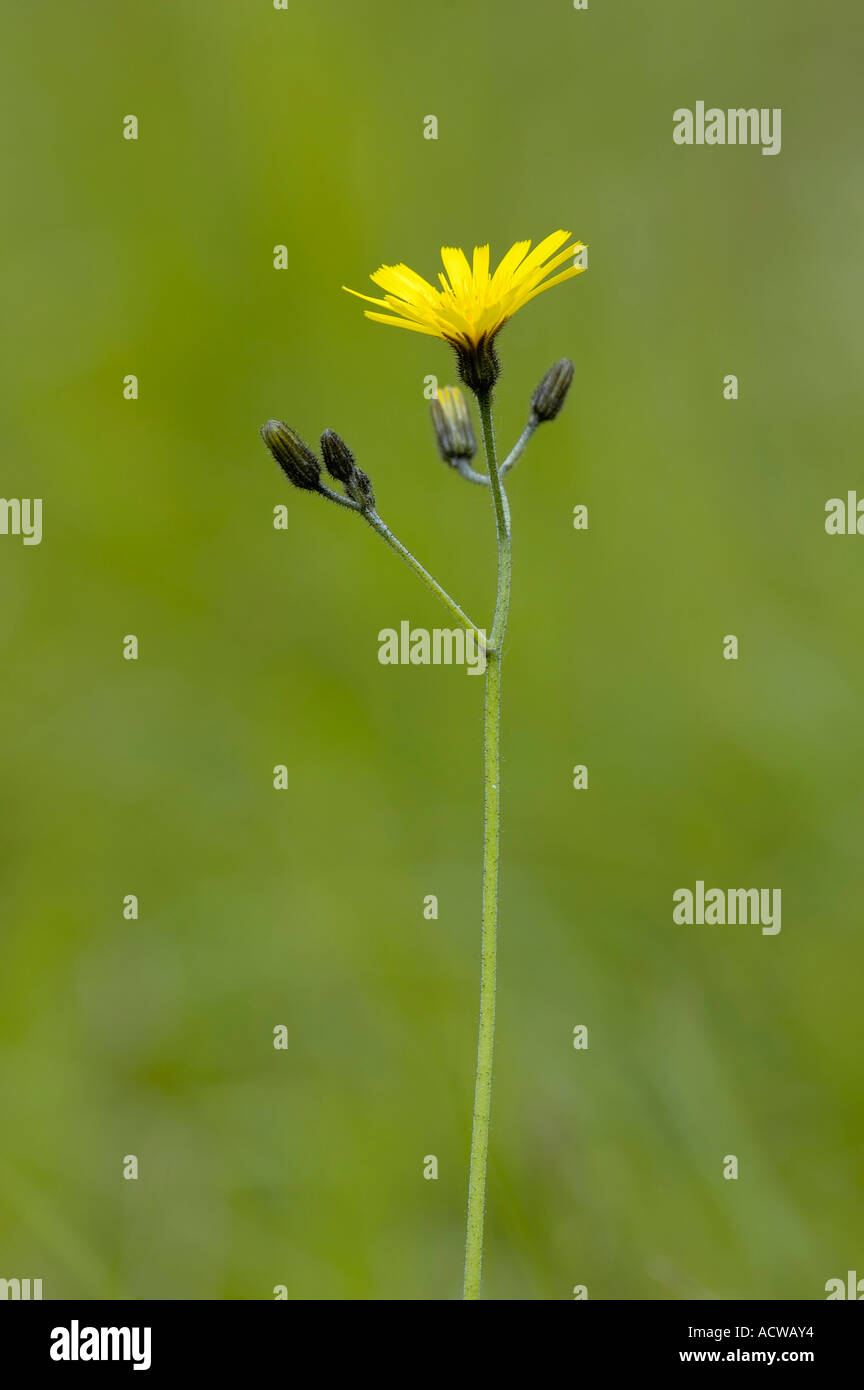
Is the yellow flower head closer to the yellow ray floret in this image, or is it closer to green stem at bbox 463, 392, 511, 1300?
the yellow ray floret

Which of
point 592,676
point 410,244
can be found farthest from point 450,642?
point 410,244

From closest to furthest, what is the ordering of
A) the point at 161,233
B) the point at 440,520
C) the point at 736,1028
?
1. the point at 736,1028
2. the point at 440,520
3. the point at 161,233

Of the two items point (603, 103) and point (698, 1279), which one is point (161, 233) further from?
point (698, 1279)

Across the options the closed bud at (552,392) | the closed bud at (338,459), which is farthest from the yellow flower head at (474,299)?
the closed bud at (338,459)

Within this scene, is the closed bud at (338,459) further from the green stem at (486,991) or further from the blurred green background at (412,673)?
the blurred green background at (412,673)

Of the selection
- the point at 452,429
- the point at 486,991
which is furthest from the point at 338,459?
the point at 486,991

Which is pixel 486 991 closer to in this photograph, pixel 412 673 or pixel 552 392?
pixel 552 392
